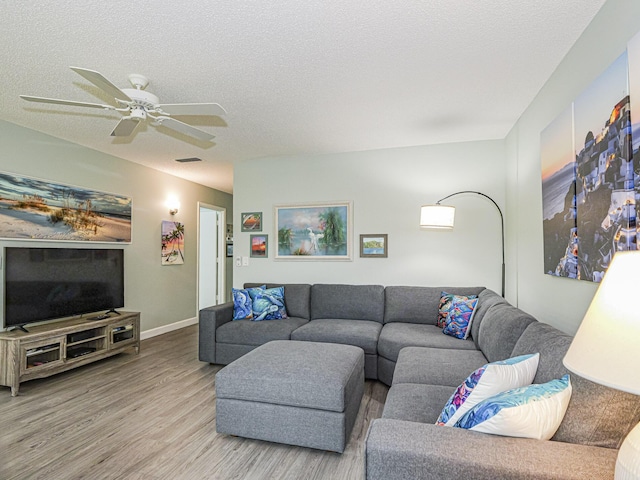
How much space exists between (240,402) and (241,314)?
1636 mm

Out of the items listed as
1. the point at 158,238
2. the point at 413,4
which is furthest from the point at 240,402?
the point at 158,238

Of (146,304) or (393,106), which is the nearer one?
(393,106)

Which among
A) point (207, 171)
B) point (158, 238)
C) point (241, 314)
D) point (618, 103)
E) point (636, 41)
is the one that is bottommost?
point (241, 314)

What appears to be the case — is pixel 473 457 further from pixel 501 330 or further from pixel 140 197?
pixel 140 197

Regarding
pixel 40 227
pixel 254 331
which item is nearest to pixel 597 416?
pixel 254 331

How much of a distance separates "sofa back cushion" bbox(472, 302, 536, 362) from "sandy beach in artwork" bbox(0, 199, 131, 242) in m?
4.20

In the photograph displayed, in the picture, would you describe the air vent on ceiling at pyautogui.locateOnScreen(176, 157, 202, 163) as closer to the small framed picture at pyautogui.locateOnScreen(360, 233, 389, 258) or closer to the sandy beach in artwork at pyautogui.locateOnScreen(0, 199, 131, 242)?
the sandy beach in artwork at pyautogui.locateOnScreen(0, 199, 131, 242)

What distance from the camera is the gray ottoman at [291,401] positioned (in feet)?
6.54

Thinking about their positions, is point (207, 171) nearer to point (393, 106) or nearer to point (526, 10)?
point (393, 106)

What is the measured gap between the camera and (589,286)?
69.1 inches

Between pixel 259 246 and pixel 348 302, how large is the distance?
4.82ft

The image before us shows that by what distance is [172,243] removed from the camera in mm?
5266

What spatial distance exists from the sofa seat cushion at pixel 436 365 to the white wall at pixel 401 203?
1.46m

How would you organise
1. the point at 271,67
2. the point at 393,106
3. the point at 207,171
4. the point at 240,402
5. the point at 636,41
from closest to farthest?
the point at 636,41 < the point at 240,402 < the point at 271,67 < the point at 393,106 < the point at 207,171
